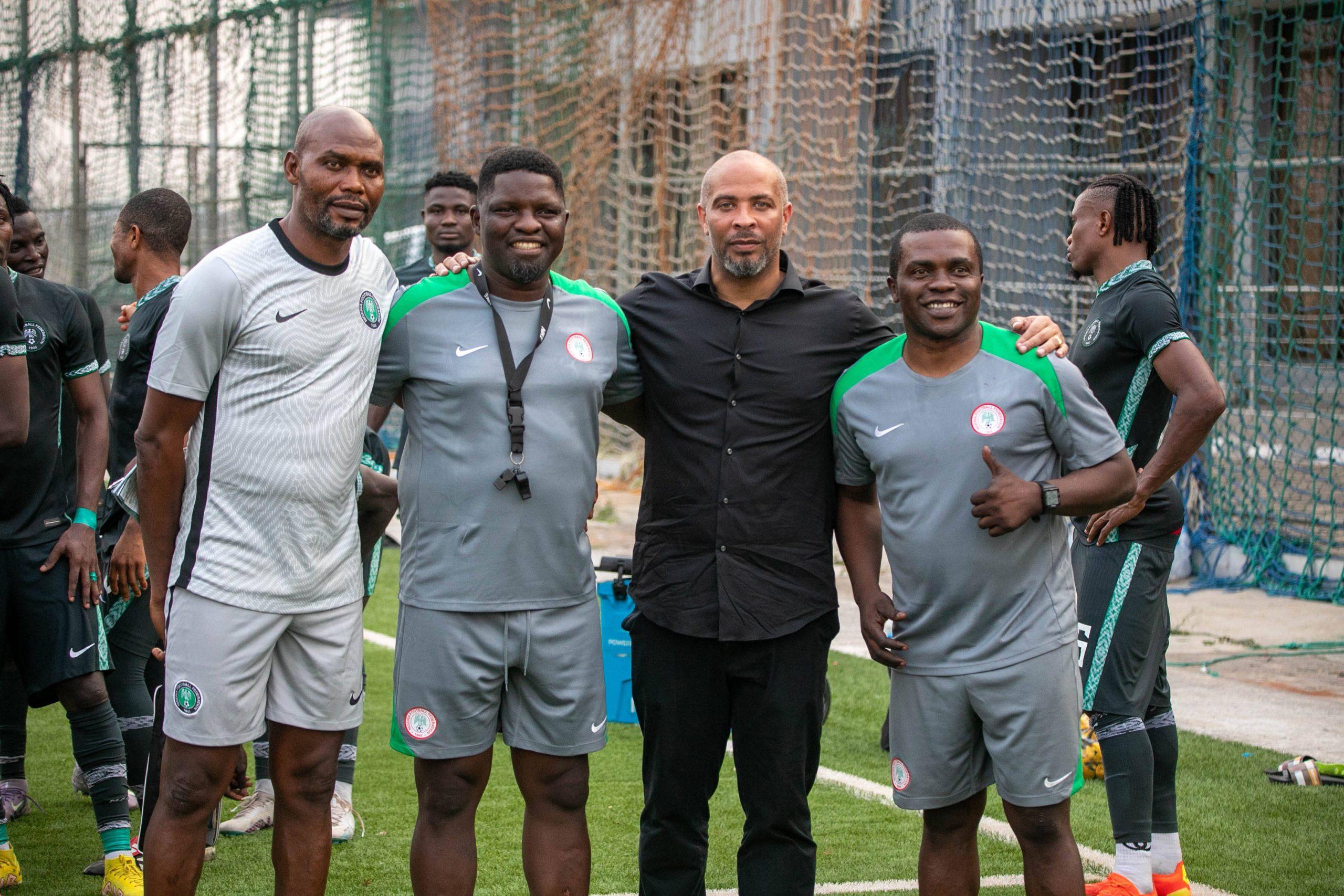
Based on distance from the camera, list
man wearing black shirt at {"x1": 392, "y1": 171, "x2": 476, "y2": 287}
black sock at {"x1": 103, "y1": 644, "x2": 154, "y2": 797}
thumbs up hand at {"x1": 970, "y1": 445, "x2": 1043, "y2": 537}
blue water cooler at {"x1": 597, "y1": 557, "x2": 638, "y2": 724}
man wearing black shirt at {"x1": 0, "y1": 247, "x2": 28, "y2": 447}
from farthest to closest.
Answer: man wearing black shirt at {"x1": 392, "y1": 171, "x2": 476, "y2": 287}, blue water cooler at {"x1": 597, "y1": 557, "x2": 638, "y2": 724}, black sock at {"x1": 103, "y1": 644, "x2": 154, "y2": 797}, man wearing black shirt at {"x1": 0, "y1": 247, "x2": 28, "y2": 447}, thumbs up hand at {"x1": 970, "y1": 445, "x2": 1043, "y2": 537}

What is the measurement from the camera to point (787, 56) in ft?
38.8

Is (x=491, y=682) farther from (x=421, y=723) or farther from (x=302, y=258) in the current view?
(x=302, y=258)

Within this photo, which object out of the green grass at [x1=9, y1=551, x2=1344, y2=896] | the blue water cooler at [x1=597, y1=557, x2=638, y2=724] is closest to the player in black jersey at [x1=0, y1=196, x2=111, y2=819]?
the green grass at [x1=9, y1=551, x2=1344, y2=896]

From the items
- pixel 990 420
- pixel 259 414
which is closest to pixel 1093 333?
pixel 990 420

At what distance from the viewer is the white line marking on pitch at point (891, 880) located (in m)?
4.52

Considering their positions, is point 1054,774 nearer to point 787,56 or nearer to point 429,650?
point 429,650

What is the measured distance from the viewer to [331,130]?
3.58 m

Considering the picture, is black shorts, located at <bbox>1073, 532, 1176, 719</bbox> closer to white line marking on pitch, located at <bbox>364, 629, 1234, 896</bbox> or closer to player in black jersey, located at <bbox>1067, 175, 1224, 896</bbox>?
Answer: player in black jersey, located at <bbox>1067, 175, 1224, 896</bbox>

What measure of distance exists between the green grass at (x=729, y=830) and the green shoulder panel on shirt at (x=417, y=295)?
1.99 m

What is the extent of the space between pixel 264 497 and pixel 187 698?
549mm

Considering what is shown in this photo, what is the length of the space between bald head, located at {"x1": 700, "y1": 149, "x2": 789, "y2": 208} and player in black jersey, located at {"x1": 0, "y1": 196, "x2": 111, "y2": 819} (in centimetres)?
245

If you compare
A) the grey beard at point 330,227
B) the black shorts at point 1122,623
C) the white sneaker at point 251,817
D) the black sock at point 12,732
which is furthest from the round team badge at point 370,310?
the black sock at point 12,732

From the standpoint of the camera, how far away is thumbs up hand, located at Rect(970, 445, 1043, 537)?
3.36 meters

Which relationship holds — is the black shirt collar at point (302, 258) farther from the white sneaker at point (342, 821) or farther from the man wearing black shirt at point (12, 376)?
the white sneaker at point (342, 821)
